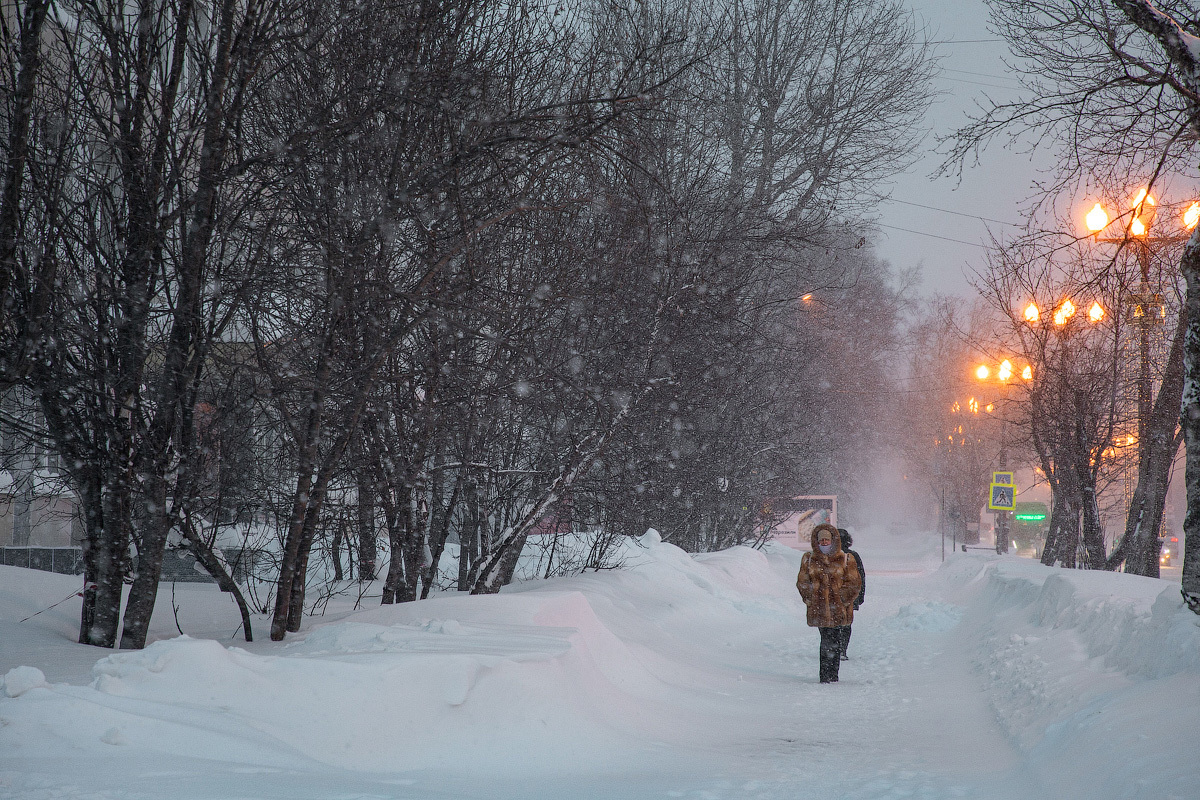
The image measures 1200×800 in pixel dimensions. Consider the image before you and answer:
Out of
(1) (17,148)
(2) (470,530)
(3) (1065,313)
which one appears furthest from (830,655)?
(1) (17,148)

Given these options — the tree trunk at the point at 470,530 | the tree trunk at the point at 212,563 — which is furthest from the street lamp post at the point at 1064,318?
the tree trunk at the point at 212,563

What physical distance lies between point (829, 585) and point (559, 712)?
4431 millimetres

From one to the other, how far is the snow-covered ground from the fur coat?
0.69 metres

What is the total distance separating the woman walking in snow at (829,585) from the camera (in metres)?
9.05

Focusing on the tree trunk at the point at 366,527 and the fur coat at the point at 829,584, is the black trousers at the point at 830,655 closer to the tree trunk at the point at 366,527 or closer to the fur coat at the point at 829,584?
the fur coat at the point at 829,584

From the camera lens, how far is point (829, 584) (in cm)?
932

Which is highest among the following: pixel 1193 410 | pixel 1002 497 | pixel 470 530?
pixel 1193 410

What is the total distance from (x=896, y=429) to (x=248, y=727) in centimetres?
4336

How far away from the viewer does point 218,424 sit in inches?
284

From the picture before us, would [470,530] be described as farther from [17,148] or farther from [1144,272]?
[1144,272]

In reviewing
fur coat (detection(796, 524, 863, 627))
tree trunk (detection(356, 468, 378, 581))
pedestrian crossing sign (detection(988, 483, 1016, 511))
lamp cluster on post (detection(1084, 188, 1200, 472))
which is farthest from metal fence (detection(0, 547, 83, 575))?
pedestrian crossing sign (detection(988, 483, 1016, 511))

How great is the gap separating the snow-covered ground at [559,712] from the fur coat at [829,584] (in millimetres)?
689

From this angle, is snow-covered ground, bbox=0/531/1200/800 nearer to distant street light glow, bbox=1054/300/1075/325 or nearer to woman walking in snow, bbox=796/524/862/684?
woman walking in snow, bbox=796/524/862/684

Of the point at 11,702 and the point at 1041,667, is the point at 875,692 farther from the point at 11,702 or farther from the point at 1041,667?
the point at 11,702
